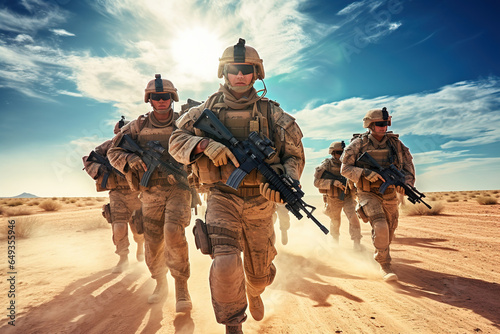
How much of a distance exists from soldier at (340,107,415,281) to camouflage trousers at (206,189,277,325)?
2.95m

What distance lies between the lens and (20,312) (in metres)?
4.67

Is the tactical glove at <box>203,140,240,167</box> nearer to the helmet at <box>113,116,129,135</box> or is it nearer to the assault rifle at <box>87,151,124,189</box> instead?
the helmet at <box>113,116,129,135</box>

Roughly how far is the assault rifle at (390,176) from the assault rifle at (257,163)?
133 inches

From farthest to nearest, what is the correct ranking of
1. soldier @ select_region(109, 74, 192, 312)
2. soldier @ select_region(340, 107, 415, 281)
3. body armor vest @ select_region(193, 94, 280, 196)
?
soldier @ select_region(340, 107, 415, 281), soldier @ select_region(109, 74, 192, 312), body armor vest @ select_region(193, 94, 280, 196)

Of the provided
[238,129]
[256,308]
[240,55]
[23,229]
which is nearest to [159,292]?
[256,308]

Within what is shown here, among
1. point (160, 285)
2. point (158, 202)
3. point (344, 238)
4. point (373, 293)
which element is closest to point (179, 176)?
point (158, 202)

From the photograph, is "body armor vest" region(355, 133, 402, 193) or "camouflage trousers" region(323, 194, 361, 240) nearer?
"body armor vest" region(355, 133, 402, 193)

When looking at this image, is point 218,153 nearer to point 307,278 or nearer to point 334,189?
point 307,278

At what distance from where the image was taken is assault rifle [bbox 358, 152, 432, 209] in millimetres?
6266

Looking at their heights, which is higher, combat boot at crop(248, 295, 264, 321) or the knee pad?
the knee pad

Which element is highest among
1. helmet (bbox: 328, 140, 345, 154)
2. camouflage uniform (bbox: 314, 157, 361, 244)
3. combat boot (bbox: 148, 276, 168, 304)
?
helmet (bbox: 328, 140, 345, 154)

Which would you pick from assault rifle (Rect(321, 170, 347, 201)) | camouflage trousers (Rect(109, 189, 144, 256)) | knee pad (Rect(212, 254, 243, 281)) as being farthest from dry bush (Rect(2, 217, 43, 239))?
knee pad (Rect(212, 254, 243, 281))

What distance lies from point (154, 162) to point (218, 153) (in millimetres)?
2053

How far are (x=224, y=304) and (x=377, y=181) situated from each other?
4.33 m
